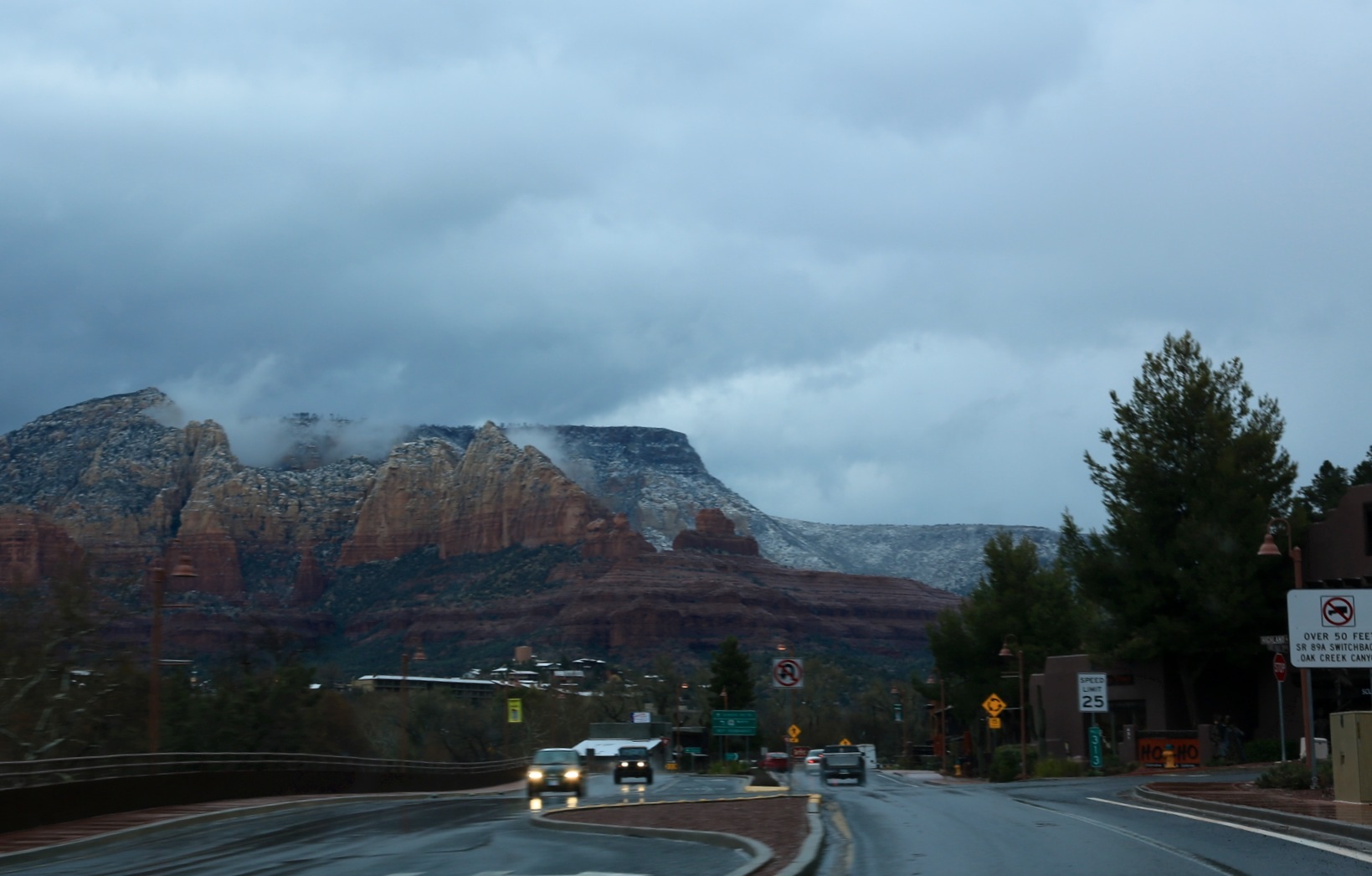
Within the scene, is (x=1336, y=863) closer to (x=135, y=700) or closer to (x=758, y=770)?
(x=758, y=770)

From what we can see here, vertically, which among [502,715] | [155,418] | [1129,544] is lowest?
[502,715]

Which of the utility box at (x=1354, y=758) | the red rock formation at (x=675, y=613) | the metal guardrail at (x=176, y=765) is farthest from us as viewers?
the red rock formation at (x=675, y=613)

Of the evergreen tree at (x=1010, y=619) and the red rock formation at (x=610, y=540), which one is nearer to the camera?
the evergreen tree at (x=1010, y=619)

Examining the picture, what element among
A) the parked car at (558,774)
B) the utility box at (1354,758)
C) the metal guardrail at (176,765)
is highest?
the utility box at (1354,758)

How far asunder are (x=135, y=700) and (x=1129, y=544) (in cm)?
3768

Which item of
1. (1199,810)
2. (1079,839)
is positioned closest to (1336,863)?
(1079,839)

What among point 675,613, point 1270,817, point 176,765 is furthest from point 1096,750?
point 675,613

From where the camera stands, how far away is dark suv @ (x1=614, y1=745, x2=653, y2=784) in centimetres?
5766

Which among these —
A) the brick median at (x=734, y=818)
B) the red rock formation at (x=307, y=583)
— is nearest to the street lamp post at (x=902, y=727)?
the red rock formation at (x=307, y=583)

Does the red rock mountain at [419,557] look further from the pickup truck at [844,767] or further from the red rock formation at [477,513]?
the pickup truck at [844,767]

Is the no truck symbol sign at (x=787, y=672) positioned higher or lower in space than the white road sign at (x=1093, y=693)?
higher

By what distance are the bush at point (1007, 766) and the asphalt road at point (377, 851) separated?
3052 cm

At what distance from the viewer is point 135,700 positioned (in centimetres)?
5034

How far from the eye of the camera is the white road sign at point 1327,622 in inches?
946
